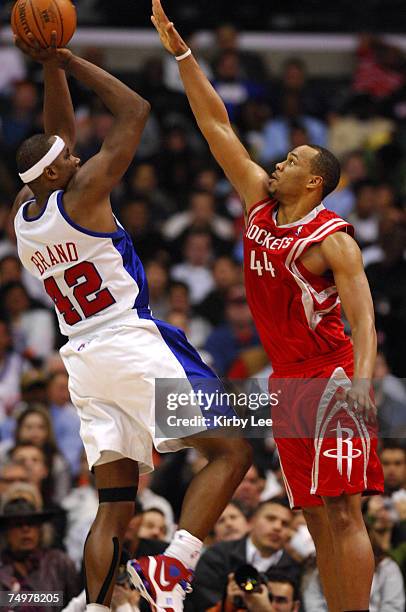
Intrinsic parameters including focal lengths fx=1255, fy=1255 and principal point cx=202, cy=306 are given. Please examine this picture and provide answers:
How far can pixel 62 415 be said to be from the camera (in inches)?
409

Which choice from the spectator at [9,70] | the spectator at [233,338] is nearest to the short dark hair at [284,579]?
the spectator at [233,338]

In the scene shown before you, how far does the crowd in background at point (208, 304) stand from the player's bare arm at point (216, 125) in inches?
52.4

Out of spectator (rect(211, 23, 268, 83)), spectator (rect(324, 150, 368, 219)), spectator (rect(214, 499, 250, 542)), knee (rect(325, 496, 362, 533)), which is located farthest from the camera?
spectator (rect(211, 23, 268, 83))

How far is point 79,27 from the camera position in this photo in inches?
597

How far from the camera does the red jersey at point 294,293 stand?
6156 mm

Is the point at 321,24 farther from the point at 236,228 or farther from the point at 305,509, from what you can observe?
the point at 305,509

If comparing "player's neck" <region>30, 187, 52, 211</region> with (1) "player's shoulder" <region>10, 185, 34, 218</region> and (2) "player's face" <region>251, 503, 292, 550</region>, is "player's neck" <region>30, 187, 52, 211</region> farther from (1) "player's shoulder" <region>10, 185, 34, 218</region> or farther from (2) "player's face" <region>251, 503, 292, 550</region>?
(2) "player's face" <region>251, 503, 292, 550</region>

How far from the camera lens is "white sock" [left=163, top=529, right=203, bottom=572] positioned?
578cm

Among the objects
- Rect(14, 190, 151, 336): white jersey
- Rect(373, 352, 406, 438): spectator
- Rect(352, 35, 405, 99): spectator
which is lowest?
Rect(373, 352, 406, 438): spectator

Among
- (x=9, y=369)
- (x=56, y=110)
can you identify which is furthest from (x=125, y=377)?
(x=9, y=369)

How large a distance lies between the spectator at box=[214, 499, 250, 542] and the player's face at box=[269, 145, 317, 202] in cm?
273

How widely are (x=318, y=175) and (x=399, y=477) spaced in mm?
2918

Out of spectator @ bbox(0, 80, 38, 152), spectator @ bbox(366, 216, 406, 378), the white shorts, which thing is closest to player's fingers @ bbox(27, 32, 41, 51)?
the white shorts

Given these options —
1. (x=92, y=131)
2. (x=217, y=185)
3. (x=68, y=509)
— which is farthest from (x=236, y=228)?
(x=68, y=509)
